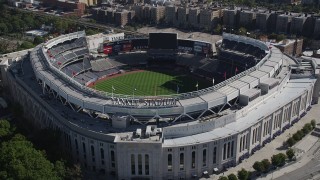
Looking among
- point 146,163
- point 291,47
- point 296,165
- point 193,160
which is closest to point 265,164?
point 296,165

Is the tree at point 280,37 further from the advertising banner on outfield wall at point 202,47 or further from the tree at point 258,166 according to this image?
the tree at point 258,166

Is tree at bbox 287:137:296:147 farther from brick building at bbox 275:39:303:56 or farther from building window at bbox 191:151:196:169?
brick building at bbox 275:39:303:56

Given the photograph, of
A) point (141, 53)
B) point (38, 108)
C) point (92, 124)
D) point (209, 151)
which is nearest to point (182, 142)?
point (209, 151)

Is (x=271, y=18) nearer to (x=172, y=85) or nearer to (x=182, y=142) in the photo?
(x=172, y=85)

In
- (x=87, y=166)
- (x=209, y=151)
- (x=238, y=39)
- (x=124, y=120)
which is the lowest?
(x=87, y=166)

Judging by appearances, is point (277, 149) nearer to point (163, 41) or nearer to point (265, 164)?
point (265, 164)

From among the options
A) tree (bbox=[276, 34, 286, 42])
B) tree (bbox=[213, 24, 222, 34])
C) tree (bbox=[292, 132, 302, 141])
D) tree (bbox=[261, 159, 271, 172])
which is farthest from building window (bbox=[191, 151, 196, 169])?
tree (bbox=[213, 24, 222, 34])

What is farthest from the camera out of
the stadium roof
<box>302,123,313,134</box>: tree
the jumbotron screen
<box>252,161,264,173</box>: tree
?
the jumbotron screen
